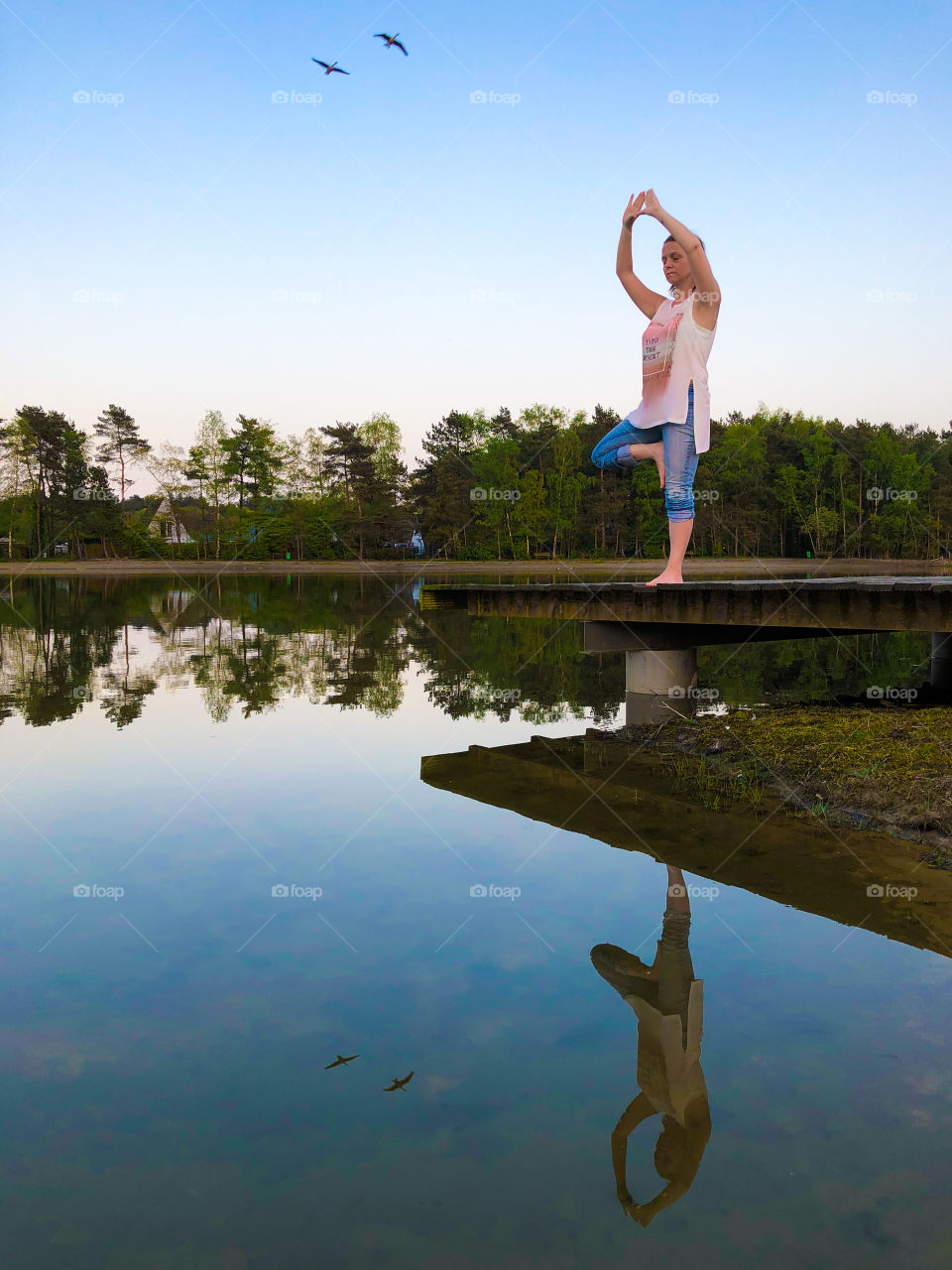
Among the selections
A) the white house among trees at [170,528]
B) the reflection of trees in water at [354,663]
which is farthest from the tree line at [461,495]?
the reflection of trees in water at [354,663]

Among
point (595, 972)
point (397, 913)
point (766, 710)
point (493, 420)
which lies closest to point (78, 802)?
point (397, 913)

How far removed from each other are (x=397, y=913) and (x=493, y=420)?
97.4 metres

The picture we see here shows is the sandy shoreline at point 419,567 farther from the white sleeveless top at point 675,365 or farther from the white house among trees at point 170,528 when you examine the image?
the white sleeveless top at point 675,365

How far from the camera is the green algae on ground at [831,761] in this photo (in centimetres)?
678

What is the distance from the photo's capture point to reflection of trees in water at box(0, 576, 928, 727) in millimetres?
12320

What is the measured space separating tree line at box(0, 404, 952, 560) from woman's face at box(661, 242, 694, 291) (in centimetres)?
6589

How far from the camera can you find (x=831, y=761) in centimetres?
821

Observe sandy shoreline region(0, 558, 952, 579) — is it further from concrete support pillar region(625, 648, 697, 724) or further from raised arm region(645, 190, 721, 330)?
raised arm region(645, 190, 721, 330)

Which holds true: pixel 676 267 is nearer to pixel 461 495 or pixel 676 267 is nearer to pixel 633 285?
pixel 633 285

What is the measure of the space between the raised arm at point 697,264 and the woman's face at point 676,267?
0.11m

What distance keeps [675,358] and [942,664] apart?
6495 mm

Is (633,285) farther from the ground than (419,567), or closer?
farther from the ground

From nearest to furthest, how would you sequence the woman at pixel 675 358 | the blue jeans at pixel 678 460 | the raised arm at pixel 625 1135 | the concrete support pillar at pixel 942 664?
the raised arm at pixel 625 1135 → the woman at pixel 675 358 → the blue jeans at pixel 678 460 → the concrete support pillar at pixel 942 664

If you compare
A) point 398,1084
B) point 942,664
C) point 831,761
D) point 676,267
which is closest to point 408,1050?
point 398,1084
